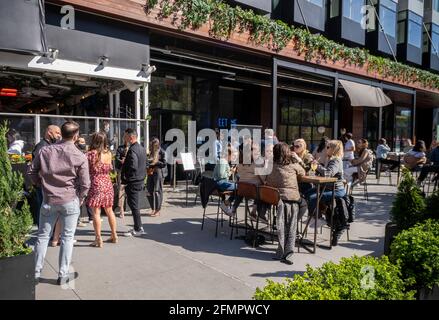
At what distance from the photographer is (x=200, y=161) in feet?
37.0

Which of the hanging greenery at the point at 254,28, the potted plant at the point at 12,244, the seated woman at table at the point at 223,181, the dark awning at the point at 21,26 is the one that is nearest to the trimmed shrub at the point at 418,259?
the potted plant at the point at 12,244

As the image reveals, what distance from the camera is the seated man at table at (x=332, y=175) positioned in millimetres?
5777

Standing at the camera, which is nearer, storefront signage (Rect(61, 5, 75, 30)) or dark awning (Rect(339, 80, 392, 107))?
storefront signage (Rect(61, 5, 75, 30))

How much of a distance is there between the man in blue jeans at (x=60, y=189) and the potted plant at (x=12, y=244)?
45cm

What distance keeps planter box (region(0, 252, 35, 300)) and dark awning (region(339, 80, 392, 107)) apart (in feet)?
42.1

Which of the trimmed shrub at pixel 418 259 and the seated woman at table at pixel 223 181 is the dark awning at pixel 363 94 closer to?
the seated woman at table at pixel 223 181

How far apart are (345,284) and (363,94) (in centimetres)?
1303

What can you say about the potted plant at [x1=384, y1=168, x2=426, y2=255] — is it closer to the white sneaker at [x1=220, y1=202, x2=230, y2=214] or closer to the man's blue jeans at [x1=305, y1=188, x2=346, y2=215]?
the man's blue jeans at [x1=305, y1=188, x2=346, y2=215]

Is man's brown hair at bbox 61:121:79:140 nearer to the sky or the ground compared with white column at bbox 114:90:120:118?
nearer to the ground

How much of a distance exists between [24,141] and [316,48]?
9.49 metres

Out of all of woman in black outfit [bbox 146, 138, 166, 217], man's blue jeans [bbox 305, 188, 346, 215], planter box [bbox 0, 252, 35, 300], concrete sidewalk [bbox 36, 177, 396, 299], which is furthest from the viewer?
woman in black outfit [bbox 146, 138, 166, 217]

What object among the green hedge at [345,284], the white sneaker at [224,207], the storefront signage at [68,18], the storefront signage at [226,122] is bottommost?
the white sneaker at [224,207]

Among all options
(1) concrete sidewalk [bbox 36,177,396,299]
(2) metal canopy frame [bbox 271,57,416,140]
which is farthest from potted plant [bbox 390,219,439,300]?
(2) metal canopy frame [bbox 271,57,416,140]

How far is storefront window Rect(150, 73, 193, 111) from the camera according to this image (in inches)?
499
